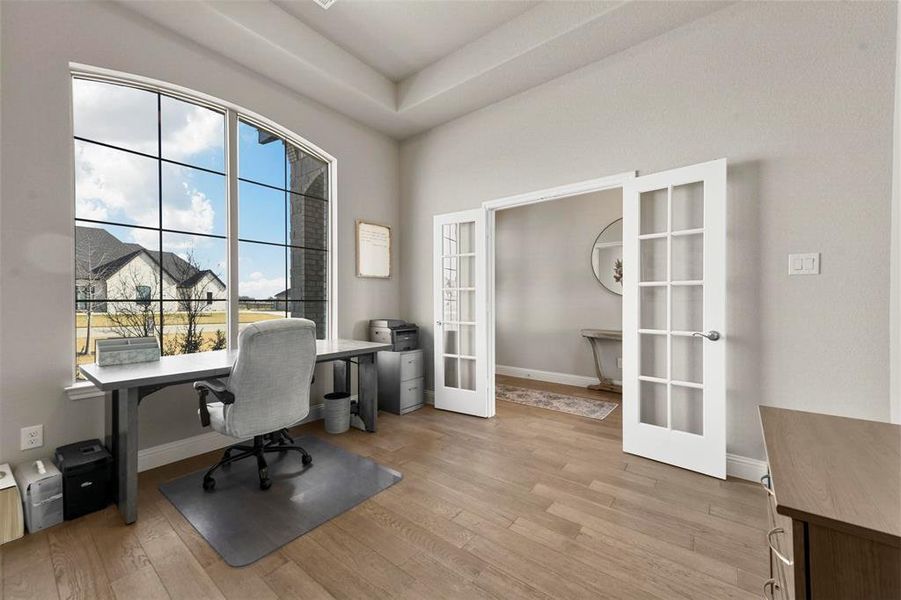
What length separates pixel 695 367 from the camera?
247 centimetres

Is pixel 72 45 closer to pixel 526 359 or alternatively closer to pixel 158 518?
pixel 158 518

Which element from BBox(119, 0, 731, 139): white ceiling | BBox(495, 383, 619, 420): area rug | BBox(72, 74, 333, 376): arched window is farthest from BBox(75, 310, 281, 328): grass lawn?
BBox(495, 383, 619, 420): area rug

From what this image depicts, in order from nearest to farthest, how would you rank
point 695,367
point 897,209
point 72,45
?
point 897,209 → point 72,45 → point 695,367

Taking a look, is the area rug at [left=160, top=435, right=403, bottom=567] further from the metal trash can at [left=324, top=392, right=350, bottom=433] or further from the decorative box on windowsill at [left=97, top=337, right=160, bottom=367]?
the decorative box on windowsill at [left=97, top=337, right=160, bottom=367]

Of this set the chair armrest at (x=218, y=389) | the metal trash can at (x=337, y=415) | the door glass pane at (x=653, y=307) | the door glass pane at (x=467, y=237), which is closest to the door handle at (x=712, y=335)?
the door glass pane at (x=653, y=307)

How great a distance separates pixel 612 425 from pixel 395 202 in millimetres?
3384

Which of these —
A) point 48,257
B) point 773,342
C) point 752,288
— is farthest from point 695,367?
point 48,257

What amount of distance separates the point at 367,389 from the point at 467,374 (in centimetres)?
107

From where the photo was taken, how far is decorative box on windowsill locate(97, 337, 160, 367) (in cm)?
213

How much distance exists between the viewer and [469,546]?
1704mm

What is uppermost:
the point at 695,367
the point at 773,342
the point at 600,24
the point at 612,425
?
the point at 600,24

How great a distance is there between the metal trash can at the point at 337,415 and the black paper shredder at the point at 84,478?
55.1 inches

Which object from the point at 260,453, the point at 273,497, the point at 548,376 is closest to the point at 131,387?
the point at 260,453

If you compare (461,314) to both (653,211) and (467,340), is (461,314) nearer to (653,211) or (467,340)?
(467,340)
